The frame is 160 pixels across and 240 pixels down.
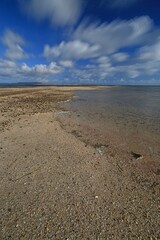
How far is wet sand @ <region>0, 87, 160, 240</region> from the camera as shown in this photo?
4336mm

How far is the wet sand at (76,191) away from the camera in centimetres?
434

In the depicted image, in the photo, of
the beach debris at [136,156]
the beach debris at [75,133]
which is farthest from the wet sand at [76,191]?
the beach debris at [75,133]

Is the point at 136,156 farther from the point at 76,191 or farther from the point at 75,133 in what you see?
the point at 75,133

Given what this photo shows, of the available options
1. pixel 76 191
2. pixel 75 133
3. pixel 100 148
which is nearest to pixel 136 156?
pixel 100 148

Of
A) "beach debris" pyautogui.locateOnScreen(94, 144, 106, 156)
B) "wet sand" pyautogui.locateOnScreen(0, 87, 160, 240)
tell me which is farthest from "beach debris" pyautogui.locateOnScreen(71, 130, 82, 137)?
"beach debris" pyautogui.locateOnScreen(94, 144, 106, 156)

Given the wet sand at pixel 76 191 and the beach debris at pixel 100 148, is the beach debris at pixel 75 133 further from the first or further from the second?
the beach debris at pixel 100 148

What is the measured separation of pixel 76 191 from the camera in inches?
228

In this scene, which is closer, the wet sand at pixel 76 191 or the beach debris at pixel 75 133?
the wet sand at pixel 76 191

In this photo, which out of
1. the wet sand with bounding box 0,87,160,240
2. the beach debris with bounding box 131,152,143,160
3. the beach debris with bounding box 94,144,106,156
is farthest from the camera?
the beach debris with bounding box 94,144,106,156

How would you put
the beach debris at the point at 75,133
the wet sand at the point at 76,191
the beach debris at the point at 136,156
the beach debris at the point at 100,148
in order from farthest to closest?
the beach debris at the point at 75,133
the beach debris at the point at 100,148
the beach debris at the point at 136,156
the wet sand at the point at 76,191

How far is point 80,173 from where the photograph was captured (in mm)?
6910

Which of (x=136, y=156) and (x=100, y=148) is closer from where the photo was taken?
(x=136, y=156)

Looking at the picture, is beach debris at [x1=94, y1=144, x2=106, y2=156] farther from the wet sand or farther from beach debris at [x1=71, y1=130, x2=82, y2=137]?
beach debris at [x1=71, y1=130, x2=82, y2=137]

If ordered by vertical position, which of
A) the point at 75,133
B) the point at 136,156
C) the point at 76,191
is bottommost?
the point at 75,133
